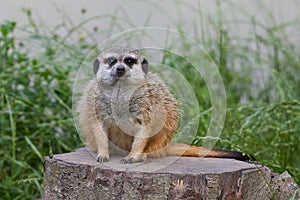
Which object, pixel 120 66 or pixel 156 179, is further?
pixel 156 179

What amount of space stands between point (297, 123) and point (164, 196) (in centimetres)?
159

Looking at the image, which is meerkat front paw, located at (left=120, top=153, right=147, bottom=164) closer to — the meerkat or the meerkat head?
the meerkat

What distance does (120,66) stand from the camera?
230 centimetres

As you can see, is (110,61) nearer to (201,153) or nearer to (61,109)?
(201,153)

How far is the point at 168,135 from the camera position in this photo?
100.0 inches

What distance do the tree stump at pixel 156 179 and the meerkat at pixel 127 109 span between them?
7cm

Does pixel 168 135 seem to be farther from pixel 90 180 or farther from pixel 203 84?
pixel 203 84

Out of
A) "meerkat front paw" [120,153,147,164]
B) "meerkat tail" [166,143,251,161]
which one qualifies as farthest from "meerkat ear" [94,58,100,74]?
"meerkat tail" [166,143,251,161]

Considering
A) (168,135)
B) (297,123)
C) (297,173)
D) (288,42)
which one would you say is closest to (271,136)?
(297,123)

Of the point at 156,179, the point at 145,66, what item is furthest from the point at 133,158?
the point at 145,66

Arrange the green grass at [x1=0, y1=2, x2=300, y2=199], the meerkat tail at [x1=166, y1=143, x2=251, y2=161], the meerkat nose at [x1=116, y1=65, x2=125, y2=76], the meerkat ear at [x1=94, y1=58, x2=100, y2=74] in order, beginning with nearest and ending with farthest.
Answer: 1. the meerkat nose at [x1=116, y1=65, x2=125, y2=76]
2. the meerkat ear at [x1=94, y1=58, x2=100, y2=74]
3. the meerkat tail at [x1=166, y1=143, x2=251, y2=161]
4. the green grass at [x1=0, y1=2, x2=300, y2=199]

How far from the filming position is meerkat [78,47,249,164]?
2.36m

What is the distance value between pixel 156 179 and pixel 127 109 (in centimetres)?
25

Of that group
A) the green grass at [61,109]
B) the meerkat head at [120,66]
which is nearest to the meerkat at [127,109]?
the meerkat head at [120,66]
